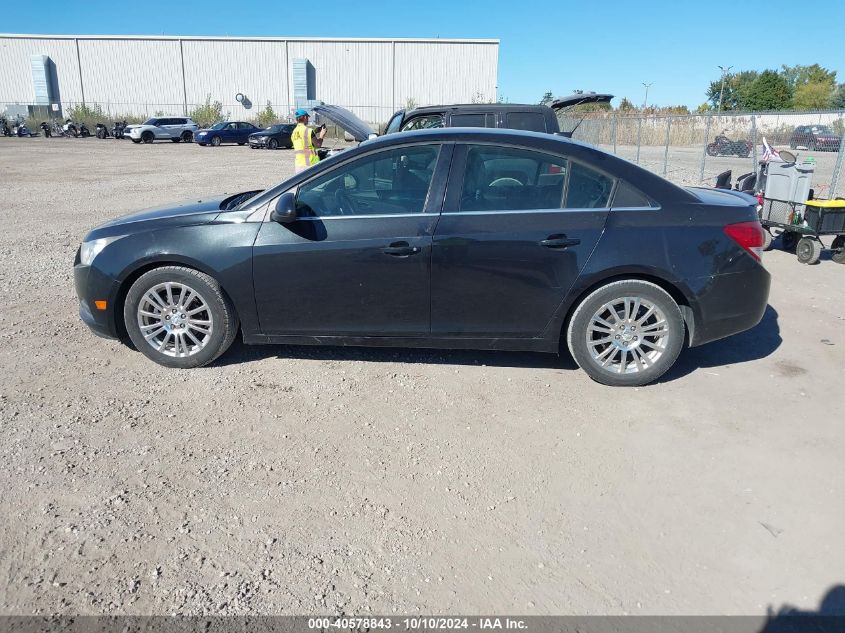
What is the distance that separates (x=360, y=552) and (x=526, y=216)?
8.14 ft

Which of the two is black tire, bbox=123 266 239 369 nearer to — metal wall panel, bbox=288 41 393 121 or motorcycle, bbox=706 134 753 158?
motorcycle, bbox=706 134 753 158

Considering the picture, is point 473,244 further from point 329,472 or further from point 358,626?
point 358,626

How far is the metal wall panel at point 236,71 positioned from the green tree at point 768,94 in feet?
185

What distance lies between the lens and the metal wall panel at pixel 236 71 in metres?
57.2

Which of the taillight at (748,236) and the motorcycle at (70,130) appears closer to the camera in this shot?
the taillight at (748,236)

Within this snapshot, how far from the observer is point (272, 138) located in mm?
37625

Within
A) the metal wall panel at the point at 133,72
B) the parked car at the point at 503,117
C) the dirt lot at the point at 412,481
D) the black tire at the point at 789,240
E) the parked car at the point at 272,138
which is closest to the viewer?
the dirt lot at the point at 412,481

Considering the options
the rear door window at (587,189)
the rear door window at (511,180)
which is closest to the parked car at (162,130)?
the rear door window at (511,180)

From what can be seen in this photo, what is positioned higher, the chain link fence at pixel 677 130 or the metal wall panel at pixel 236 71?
the metal wall panel at pixel 236 71

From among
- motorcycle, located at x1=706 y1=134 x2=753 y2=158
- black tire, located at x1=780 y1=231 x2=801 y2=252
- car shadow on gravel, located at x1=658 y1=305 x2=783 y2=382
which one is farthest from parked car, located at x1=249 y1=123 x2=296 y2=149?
car shadow on gravel, located at x1=658 y1=305 x2=783 y2=382

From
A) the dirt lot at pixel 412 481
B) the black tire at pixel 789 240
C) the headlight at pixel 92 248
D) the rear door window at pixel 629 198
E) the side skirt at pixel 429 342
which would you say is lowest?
the dirt lot at pixel 412 481

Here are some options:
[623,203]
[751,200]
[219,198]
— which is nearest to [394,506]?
[623,203]

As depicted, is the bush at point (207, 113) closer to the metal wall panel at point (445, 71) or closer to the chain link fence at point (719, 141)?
the metal wall panel at point (445, 71)

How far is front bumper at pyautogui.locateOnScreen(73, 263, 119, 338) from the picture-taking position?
14.9ft
